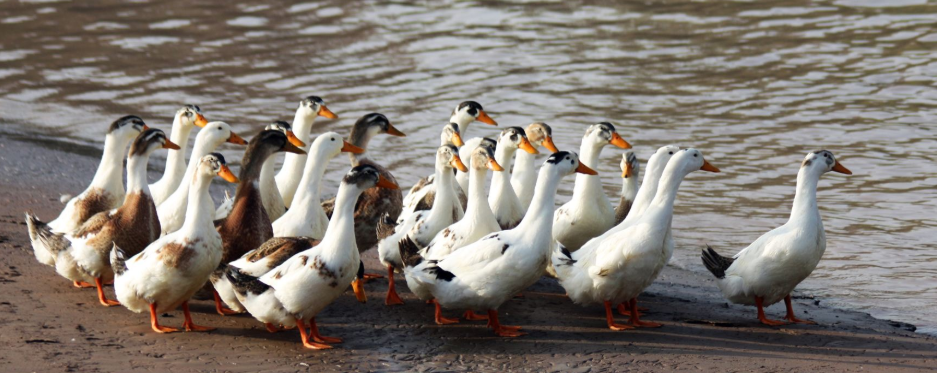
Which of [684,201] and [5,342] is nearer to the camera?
[5,342]

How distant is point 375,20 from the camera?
72.6 ft

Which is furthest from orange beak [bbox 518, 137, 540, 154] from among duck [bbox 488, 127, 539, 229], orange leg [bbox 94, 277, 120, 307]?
orange leg [bbox 94, 277, 120, 307]

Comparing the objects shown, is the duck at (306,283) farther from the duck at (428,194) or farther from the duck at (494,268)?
the duck at (428,194)

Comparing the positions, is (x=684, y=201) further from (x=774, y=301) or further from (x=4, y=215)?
(x=4, y=215)

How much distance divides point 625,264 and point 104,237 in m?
3.75

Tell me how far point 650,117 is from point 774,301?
757 cm

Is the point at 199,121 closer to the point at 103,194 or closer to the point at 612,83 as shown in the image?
the point at 103,194

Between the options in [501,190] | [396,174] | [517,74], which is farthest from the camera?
[517,74]

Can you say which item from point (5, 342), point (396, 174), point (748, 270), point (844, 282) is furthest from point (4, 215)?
point (844, 282)

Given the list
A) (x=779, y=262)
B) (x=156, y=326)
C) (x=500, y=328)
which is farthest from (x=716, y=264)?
(x=156, y=326)

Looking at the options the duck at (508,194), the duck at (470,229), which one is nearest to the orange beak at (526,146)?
the duck at (508,194)

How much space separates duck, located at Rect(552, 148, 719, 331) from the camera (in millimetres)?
7922

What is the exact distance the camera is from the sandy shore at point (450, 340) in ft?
23.2

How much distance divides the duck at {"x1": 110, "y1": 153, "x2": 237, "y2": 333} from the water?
4344mm
